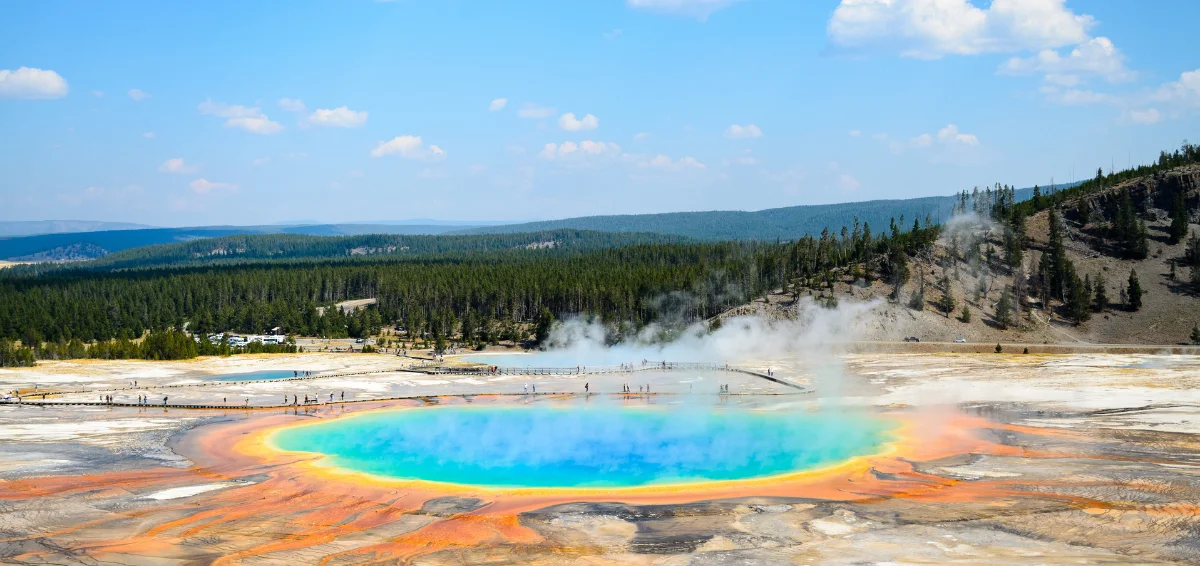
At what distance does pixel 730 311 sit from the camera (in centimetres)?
7969

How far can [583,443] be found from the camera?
37.1 meters

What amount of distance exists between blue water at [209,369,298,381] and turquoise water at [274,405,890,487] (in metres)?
15.7

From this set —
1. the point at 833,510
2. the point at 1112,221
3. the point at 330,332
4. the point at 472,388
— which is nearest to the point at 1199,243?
the point at 1112,221

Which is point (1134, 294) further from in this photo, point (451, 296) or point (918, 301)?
point (451, 296)

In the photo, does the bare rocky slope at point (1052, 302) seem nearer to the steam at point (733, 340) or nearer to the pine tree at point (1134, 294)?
the pine tree at point (1134, 294)

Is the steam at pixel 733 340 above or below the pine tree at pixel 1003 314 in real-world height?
below

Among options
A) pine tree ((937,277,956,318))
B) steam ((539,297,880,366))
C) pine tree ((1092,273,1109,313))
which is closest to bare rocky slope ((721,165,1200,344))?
pine tree ((937,277,956,318))

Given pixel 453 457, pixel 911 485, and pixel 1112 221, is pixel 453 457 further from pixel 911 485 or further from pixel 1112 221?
pixel 1112 221

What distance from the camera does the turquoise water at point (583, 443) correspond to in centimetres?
3172

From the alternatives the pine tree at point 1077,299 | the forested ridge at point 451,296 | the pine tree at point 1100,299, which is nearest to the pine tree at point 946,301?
the forested ridge at point 451,296

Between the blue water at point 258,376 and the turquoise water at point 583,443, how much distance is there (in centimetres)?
1570

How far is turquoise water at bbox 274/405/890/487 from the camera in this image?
3172 centimetres

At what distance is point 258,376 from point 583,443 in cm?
2907

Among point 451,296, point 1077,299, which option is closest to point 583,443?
point 1077,299
